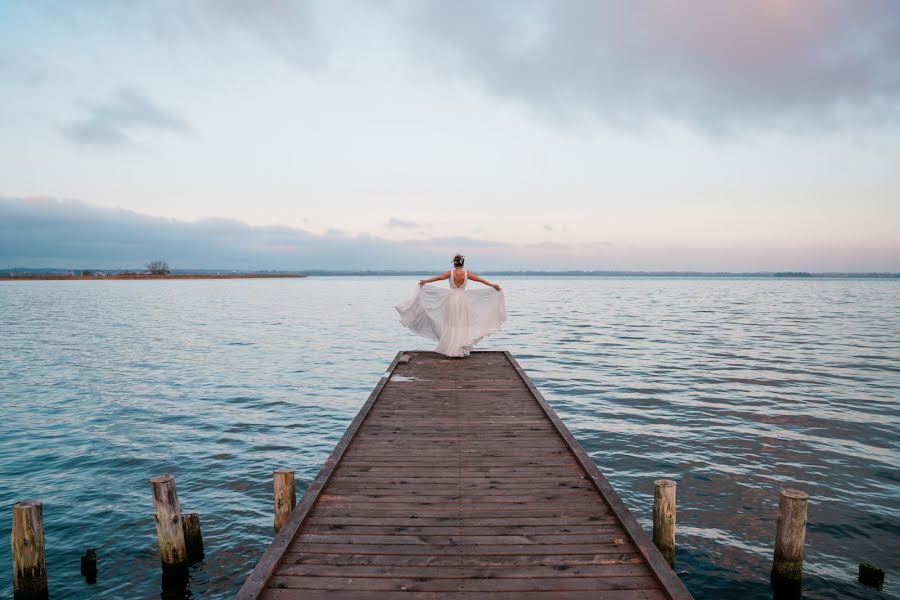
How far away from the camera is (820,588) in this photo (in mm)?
7277

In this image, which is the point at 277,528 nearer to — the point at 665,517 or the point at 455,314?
the point at 665,517

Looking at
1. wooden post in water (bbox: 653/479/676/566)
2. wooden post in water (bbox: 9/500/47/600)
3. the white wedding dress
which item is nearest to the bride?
the white wedding dress

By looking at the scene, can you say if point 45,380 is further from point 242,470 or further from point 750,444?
point 750,444

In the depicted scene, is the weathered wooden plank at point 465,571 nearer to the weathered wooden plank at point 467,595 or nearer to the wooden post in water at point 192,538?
the weathered wooden plank at point 467,595

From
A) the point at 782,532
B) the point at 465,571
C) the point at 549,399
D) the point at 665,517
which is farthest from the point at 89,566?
the point at 549,399

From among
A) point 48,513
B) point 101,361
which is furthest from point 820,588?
point 101,361

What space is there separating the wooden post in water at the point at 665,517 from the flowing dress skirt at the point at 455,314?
9.10m

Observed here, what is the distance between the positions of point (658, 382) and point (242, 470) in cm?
1517

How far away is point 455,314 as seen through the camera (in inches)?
611

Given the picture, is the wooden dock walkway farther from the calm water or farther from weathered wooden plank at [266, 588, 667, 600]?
the calm water

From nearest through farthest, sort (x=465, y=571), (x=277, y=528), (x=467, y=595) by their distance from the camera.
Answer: (x=467, y=595), (x=465, y=571), (x=277, y=528)

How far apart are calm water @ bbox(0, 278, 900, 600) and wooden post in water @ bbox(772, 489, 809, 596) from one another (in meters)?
0.40

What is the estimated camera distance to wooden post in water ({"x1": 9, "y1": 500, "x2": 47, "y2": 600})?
6348mm

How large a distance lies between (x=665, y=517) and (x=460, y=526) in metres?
2.63
